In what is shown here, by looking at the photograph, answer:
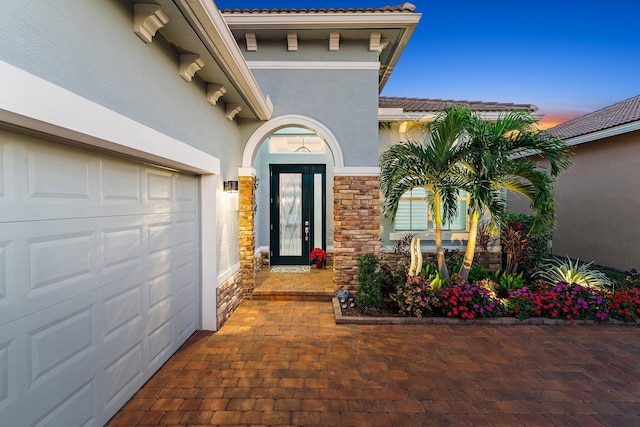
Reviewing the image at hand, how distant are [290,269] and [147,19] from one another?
6484 millimetres

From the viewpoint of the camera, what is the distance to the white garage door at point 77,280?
185 centimetres

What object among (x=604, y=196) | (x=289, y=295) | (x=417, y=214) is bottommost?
(x=289, y=295)

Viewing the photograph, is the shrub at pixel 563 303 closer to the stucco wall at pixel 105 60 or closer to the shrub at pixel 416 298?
the shrub at pixel 416 298

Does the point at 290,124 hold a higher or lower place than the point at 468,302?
higher

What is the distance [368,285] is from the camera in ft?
18.1

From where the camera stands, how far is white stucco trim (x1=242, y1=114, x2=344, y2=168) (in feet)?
19.6

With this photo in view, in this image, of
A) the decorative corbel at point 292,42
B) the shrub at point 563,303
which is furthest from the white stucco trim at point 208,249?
the shrub at point 563,303

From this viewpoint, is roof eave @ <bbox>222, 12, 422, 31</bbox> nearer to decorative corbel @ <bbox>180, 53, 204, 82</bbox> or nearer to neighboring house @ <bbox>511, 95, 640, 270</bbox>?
decorative corbel @ <bbox>180, 53, 204, 82</bbox>

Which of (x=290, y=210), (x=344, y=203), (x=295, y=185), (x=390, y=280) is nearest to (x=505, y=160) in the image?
(x=344, y=203)

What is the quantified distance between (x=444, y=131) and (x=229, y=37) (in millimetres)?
3822

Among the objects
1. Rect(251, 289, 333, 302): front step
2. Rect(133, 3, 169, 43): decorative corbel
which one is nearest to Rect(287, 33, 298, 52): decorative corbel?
Rect(133, 3, 169, 43): decorative corbel

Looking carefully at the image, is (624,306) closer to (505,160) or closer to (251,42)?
(505,160)

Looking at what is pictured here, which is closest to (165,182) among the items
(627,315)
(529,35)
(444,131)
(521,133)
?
(444,131)

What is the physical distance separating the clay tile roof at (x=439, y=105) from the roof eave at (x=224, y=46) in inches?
171
